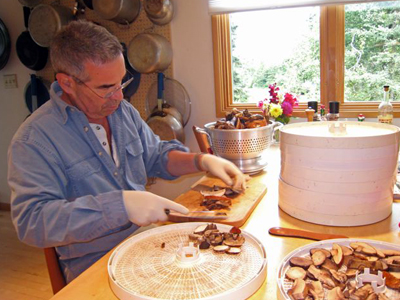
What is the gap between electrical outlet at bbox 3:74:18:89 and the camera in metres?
3.51

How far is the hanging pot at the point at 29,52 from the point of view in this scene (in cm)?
324

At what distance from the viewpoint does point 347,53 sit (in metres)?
2.42

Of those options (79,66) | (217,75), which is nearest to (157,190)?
(217,75)

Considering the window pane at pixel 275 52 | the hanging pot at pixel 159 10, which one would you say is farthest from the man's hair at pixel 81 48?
the window pane at pixel 275 52

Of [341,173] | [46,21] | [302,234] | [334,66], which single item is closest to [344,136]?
[341,173]

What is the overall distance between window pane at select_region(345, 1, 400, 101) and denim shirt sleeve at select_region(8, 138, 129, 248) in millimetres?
2014

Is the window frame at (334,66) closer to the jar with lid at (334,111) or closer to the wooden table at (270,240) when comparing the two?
the jar with lid at (334,111)

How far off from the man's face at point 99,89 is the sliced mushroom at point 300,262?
2.78 feet

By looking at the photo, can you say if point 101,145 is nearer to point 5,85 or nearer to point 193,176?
point 193,176

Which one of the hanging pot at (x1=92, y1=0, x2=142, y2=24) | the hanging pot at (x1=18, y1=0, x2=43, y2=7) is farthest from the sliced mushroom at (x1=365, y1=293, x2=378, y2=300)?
the hanging pot at (x1=18, y1=0, x2=43, y2=7)

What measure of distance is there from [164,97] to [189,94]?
20cm

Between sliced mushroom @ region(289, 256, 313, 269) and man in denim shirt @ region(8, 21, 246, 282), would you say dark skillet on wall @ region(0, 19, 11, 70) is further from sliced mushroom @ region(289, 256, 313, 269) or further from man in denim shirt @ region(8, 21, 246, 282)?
sliced mushroom @ region(289, 256, 313, 269)

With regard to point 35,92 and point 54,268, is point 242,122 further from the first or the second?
point 35,92

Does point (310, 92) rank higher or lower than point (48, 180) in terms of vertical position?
higher
